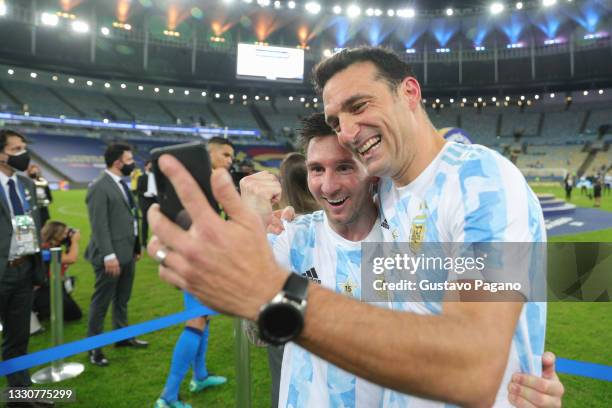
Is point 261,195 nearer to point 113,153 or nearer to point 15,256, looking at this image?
point 15,256

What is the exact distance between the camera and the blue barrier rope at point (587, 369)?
2.13 metres

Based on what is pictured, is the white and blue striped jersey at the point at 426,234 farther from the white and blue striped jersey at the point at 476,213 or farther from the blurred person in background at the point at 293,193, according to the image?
the blurred person in background at the point at 293,193

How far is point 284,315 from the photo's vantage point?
32.7 inches

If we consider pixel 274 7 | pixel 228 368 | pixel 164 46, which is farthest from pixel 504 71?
pixel 228 368

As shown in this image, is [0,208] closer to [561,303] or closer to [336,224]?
[336,224]

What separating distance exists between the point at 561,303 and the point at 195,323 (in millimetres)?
6069

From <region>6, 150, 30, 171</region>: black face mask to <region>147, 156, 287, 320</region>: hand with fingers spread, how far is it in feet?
13.6

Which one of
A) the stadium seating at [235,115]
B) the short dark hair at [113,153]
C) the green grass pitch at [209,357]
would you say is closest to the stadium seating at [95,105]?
the stadium seating at [235,115]

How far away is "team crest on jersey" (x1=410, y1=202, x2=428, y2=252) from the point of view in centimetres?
143

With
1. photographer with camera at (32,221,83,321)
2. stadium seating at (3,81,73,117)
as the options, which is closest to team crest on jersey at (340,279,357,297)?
photographer with camera at (32,221,83,321)

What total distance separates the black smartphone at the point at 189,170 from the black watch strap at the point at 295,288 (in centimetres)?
29

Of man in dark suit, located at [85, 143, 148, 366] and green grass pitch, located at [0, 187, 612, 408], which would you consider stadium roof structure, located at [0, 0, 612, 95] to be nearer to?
green grass pitch, located at [0, 187, 612, 408]

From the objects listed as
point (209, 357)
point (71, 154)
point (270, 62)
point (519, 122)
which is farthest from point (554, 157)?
point (71, 154)

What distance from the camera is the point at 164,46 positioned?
4338cm
